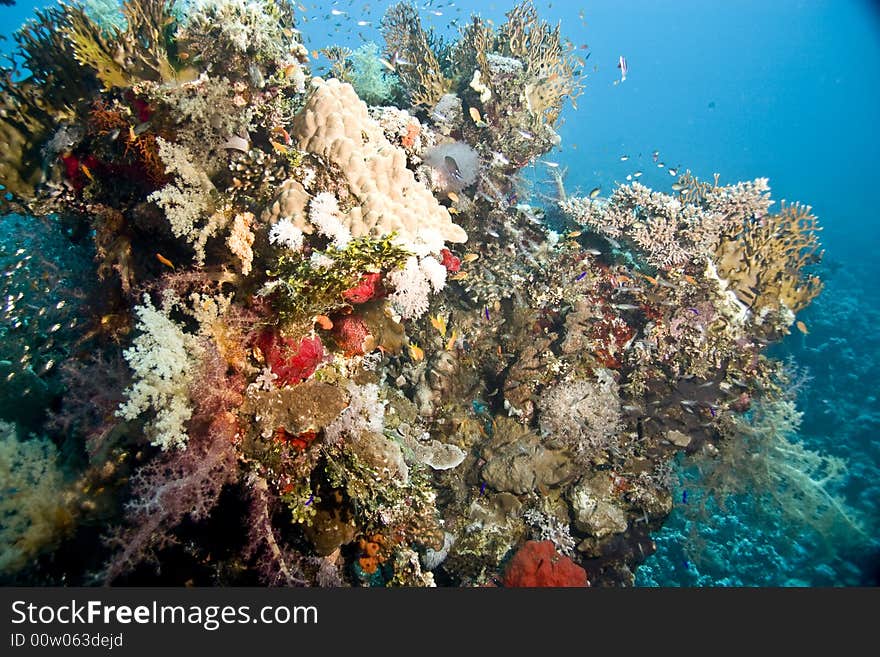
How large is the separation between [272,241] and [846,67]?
199 meters

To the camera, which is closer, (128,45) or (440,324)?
(128,45)

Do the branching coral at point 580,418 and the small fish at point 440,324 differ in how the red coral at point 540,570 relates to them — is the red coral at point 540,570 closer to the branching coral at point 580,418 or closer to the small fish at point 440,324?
the branching coral at point 580,418

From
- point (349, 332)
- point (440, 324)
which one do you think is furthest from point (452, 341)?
point (349, 332)

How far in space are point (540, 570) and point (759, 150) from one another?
11850 cm

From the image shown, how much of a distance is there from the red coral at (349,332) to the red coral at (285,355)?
63 centimetres

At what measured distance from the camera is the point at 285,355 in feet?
13.3

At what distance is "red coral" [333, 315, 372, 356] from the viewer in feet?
15.9

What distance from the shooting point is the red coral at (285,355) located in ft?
13.3

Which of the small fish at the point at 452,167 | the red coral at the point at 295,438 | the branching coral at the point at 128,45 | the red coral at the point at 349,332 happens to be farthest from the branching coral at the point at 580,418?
the branching coral at the point at 128,45

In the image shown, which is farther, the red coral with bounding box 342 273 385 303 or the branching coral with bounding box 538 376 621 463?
the branching coral with bounding box 538 376 621 463

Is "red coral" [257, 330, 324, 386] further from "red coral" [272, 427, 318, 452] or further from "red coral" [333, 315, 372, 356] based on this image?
"red coral" [333, 315, 372, 356]

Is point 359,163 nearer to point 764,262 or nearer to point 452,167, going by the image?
point 452,167

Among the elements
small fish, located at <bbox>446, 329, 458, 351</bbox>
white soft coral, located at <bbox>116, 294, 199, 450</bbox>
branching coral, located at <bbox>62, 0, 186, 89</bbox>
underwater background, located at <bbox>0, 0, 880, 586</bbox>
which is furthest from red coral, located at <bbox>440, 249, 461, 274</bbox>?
underwater background, located at <bbox>0, 0, 880, 586</bbox>

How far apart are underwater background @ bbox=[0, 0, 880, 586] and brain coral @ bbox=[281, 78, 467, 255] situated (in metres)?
3.87
